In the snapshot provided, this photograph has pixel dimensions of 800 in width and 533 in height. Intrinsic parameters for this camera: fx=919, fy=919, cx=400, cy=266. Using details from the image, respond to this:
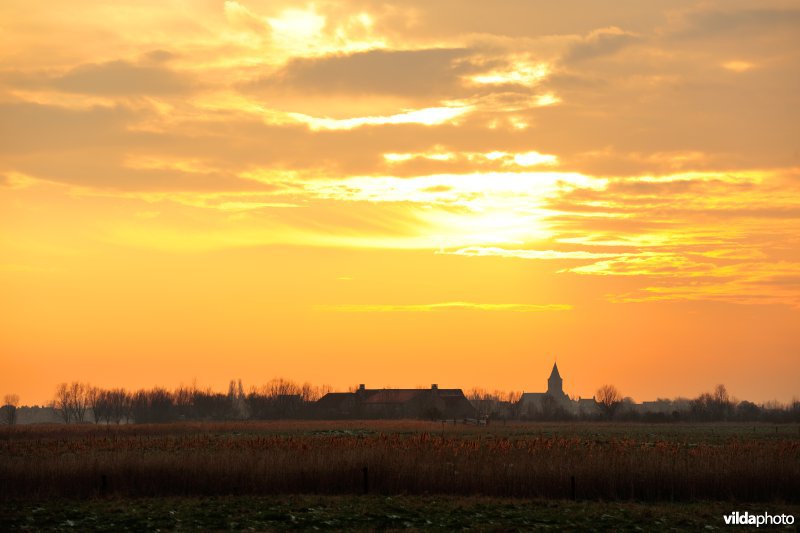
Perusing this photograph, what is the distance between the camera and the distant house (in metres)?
179

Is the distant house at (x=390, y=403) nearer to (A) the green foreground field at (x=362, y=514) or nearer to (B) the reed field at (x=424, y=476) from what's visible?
(B) the reed field at (x=424, y=476)

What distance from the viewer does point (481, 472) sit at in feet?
127

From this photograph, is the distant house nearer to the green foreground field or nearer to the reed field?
the reed field

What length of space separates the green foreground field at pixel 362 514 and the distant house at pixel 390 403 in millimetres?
136325

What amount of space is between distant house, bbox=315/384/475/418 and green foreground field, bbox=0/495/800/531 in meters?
136

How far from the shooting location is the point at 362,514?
3130 cm

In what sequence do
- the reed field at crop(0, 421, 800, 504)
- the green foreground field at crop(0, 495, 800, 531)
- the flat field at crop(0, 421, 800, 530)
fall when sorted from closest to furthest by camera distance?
the green foreground field at crop(0, 495, 800, 531) → the flat field at crop(0, 421, 800, 530) → the reed field at crop(0, 421, 800, 504)

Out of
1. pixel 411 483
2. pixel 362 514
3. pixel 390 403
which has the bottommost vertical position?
pixel 362 514

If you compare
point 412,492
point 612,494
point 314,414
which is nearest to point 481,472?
point 412,492

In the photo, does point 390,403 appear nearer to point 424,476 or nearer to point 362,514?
point 424,476

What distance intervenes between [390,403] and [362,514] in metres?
153

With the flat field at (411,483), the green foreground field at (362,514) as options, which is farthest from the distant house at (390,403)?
the green foreground field at (362,514)

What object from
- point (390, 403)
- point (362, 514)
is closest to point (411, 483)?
point (362, 514)

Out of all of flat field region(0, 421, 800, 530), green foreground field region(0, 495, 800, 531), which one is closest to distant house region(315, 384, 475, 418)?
flat field region(0, 421, 800, 530)
